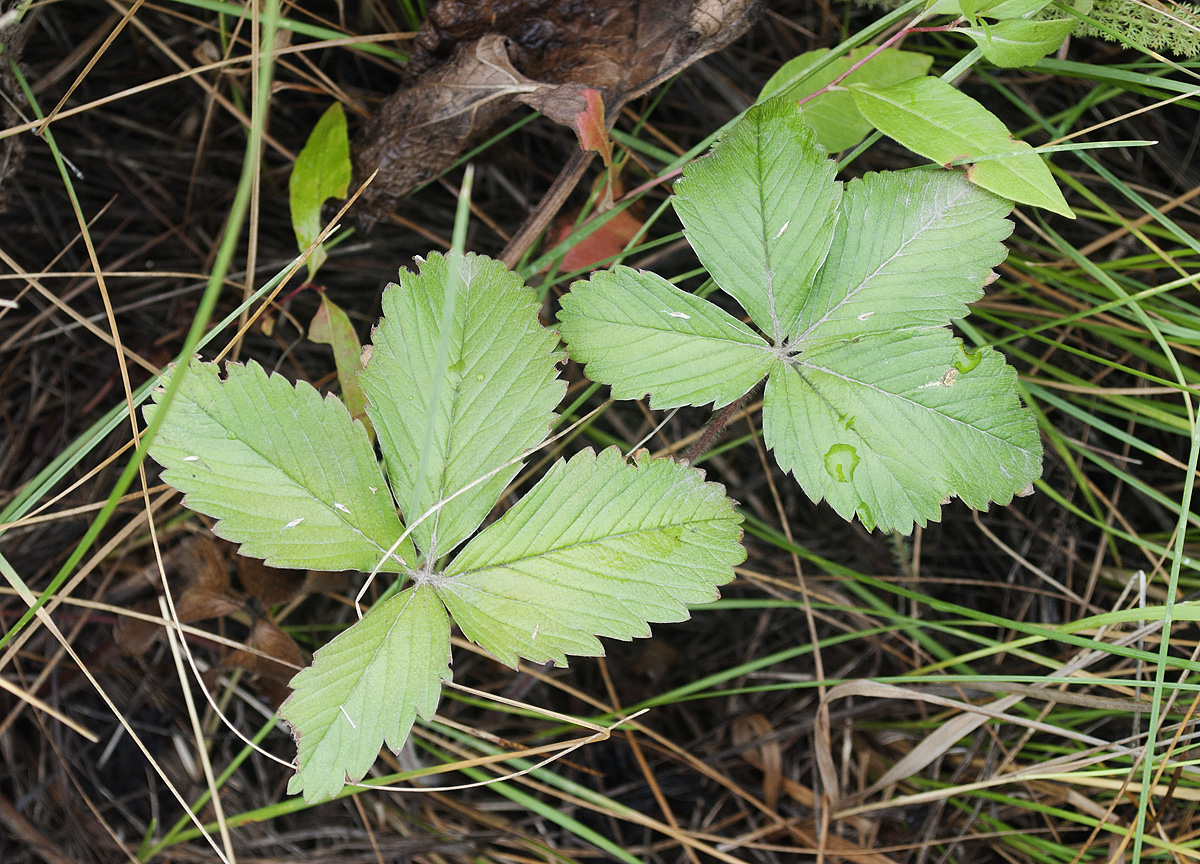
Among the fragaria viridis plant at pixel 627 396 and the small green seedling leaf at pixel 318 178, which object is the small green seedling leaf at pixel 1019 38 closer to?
the fragaria viridis plant at pixel 627 396

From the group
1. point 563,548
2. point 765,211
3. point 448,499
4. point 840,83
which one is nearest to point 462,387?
point 448,499

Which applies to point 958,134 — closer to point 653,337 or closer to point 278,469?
point 653,337

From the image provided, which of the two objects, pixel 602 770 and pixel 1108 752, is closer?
pixel 1108 752

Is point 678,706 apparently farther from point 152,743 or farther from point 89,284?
point 89,284

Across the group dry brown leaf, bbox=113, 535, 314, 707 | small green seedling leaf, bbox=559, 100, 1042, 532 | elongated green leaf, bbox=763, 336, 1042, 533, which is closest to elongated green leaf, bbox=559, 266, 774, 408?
small green seedling leaf, bbox=559, 100, 1042, 532

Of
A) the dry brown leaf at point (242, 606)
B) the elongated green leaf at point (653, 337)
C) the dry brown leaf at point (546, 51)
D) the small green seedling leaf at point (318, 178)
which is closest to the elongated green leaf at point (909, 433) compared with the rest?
the elongated green leaf at point (653, 337)

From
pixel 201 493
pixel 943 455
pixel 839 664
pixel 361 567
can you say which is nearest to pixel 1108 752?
pixel 839 664
